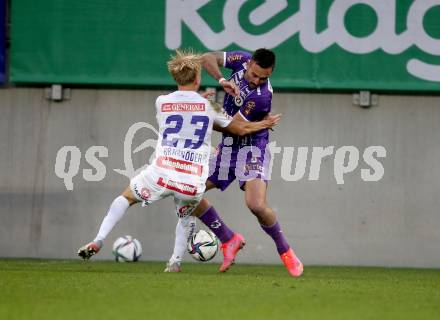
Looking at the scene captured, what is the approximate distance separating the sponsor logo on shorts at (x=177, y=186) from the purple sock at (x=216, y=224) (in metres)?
0.65

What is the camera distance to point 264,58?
29.3 ft

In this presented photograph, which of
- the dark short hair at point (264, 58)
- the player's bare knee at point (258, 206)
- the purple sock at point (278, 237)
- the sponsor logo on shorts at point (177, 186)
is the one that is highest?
the dark short hair at point (264, 58)

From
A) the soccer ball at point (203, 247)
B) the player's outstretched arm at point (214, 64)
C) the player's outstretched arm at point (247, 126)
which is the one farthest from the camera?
the soccer ball at point (203, 247)

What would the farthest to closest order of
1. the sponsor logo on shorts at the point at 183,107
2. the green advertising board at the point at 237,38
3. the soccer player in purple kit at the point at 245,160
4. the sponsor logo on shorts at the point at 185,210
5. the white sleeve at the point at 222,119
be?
the green advertising board at the point at 237,38 < the soccer player in purple kit at the point at 245,160 < the sponsor logo on shorts at the point at 185,210 < the white sleeve at the point at 222,119 < the sponsor logo on shorts at the point at 183,107

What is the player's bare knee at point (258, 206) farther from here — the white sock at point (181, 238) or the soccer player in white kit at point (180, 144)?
the white sock at point (181, 238)

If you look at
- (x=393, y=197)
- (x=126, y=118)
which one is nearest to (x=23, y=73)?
(x=126, y=118)

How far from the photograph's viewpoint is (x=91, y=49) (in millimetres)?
12500

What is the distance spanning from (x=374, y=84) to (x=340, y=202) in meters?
1.48

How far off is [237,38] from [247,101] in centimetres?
312

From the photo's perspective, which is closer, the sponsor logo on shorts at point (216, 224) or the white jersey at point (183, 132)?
the white jersey at point (183, 132)

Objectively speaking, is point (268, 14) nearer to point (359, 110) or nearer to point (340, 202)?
point (359, 110)

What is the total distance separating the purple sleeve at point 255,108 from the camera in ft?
30.9

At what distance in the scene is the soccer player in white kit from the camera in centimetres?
878

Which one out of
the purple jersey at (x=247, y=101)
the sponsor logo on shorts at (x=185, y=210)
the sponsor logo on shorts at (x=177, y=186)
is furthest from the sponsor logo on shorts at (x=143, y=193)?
the purple jersey at (x=247, y=101)
